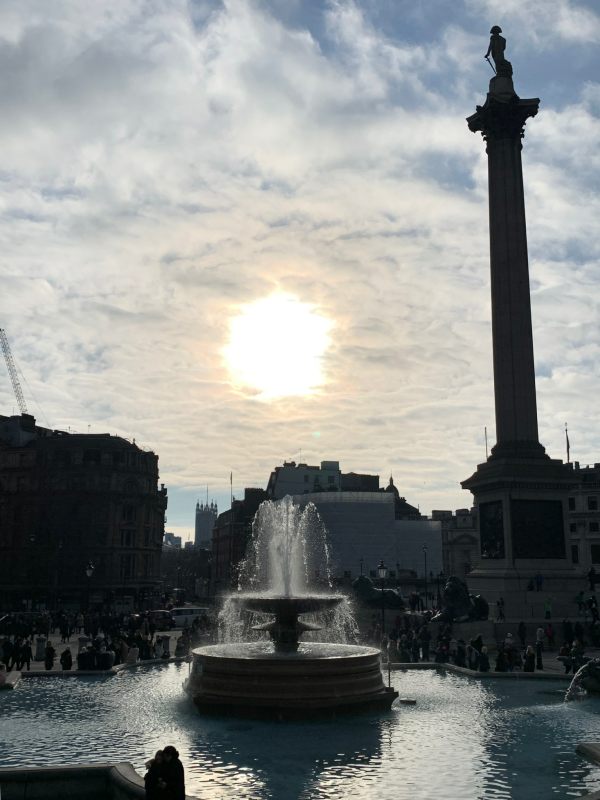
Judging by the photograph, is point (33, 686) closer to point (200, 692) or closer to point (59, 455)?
point (200, 692)

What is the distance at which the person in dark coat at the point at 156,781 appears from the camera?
9.07 metres

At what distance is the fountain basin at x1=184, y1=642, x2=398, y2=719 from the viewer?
16438 mm

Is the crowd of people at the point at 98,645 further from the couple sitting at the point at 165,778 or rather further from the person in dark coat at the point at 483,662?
the couple sitting at the point at 165,778

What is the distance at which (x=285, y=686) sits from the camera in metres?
16.6

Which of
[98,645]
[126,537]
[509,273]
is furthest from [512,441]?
[126,537]

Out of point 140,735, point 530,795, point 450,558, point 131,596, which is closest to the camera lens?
point 530,795

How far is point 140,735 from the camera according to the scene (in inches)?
588

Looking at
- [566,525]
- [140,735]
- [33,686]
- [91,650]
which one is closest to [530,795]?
[140,735]

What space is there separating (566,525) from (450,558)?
82148mm

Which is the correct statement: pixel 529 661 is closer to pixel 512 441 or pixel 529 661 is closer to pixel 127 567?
pixel 512 441

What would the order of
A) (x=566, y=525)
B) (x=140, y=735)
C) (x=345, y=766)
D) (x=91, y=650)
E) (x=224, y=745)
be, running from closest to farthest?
(x=345, y=766), (x=224, y=745), (x=140, y=735), (x=91, y=650), (x=566, y=525)

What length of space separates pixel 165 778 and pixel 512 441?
121ft

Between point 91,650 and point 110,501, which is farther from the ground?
point 110,501

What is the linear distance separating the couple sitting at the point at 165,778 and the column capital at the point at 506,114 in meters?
46.9
